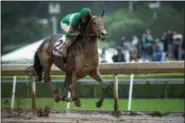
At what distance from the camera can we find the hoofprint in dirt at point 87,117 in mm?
8750

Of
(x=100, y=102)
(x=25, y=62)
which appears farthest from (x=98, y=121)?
(x=25, y=62)

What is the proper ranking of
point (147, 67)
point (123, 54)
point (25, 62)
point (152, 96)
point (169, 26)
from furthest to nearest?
point (169, 26) < point (123, 54) < point (152, 96) < point (25, 62) < point (147, 67)

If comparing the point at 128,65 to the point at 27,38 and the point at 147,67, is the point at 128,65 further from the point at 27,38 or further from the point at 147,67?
the point at 27,38

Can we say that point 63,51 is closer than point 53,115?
Yes

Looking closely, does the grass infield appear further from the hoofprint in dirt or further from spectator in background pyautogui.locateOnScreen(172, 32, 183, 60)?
spectator in background pyautogui.locateOnScreen(172, 32, 183, 60)

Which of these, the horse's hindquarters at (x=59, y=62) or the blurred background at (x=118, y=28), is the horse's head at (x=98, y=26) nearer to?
the horse's hindquarters at (x=59, y=62)

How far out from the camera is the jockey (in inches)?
336

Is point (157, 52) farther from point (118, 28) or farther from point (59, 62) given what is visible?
point (59, 62)

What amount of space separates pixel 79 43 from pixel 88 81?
5541 millimetres

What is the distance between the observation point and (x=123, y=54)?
18188 millimetres

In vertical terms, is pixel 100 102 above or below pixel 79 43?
below

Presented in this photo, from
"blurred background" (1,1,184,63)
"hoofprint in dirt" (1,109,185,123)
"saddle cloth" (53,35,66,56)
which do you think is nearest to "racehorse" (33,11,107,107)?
"saddle cloth" (53,35,66,56)

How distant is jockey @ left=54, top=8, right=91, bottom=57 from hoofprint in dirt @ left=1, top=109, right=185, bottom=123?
1010 mm

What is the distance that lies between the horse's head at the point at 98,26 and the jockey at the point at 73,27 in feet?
0.50
